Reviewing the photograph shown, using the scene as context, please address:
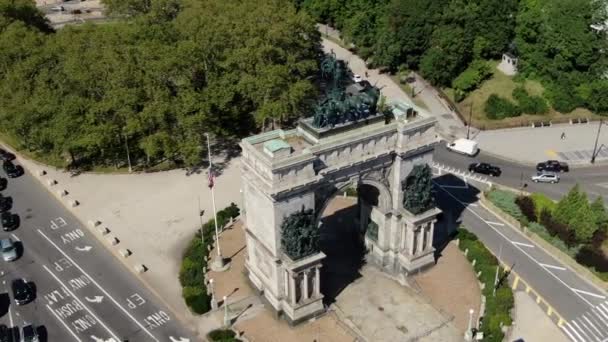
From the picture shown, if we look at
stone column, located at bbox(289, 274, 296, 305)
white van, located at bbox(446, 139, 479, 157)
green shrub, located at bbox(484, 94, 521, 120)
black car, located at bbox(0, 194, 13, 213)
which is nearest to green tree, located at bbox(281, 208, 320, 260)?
stone column, located at bbox(289, 274, 296, 305)

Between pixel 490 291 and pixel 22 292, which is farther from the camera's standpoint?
pixel 22 292

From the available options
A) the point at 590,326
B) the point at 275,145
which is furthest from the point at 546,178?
the point at 275,145

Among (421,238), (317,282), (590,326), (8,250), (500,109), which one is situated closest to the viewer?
(317,282)

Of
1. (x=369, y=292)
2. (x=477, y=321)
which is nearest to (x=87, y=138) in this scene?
(x=369, y=292)

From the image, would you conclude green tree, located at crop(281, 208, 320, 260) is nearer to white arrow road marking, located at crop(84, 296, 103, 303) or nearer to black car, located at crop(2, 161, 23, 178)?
white arrow road marking, located at crop(84, 296, 103, 303)

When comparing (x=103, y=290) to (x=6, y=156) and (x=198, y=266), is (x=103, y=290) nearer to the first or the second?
(x=198, y=266)

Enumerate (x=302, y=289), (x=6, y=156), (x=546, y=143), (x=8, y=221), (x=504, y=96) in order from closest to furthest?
(x=302, y=289)
(x=8, y=221)
(x=6, y=156)
(x=546, y=143)
(x=504, y=96)

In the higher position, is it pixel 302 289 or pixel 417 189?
pixel 417 189

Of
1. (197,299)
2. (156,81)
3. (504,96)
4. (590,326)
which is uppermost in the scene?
(156,81)
